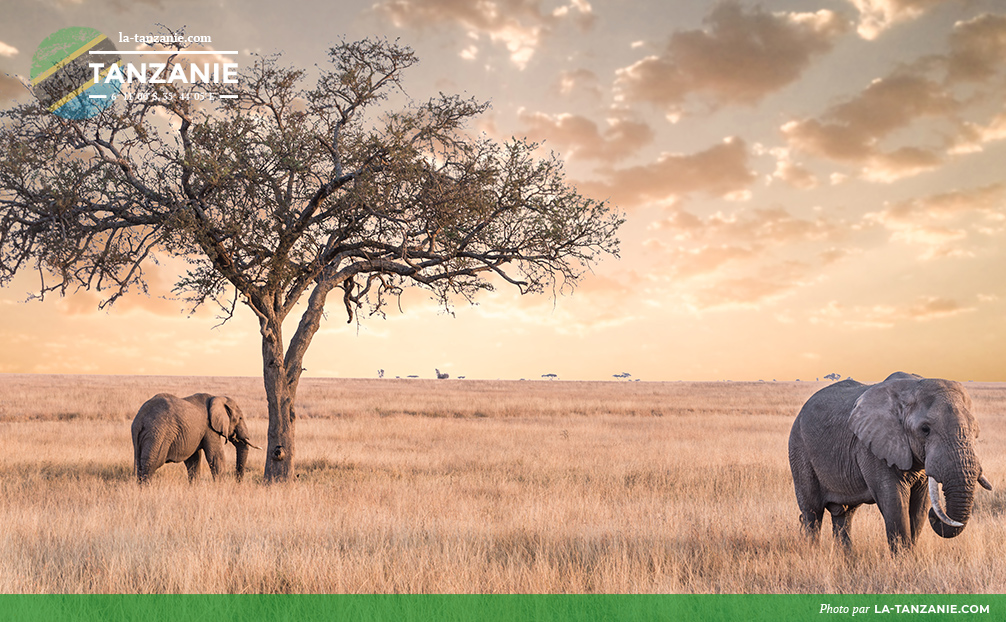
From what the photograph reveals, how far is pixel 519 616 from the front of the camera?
699cm

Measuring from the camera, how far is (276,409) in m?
16.6

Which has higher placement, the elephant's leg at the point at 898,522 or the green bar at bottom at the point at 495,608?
the elephant's leg at the point at 898,522

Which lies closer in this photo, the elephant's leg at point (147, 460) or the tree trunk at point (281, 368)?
the elephant's leg at point (147, 460)

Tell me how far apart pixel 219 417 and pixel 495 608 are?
13069 mm

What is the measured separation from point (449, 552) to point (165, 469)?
1299 centimetres

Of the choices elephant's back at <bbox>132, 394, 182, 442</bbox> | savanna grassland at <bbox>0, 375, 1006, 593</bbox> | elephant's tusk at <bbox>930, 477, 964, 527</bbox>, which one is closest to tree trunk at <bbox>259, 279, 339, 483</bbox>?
savanna grassland at <bbox>0, 375, 1006, 593</bbox>

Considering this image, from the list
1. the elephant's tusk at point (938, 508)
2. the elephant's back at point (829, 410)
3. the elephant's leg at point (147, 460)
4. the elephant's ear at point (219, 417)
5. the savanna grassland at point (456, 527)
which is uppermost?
the elephant's back at point (829, 410)

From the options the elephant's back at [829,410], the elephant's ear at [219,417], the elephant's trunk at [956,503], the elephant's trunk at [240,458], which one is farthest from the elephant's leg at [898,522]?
the elephant's ear at [219,417]

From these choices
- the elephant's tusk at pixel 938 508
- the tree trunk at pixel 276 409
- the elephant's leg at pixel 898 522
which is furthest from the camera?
the tree trunk at pixel 276 409

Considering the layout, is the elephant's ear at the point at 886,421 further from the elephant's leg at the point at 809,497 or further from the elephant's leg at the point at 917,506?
the elephant's leg at the point at 809,497

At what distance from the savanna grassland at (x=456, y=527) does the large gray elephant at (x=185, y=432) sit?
74 centimetres

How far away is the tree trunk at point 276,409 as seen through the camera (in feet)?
53.9

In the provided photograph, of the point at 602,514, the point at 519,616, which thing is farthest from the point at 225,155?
A: the point at 519,616

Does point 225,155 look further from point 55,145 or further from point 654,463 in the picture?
point 654,463
